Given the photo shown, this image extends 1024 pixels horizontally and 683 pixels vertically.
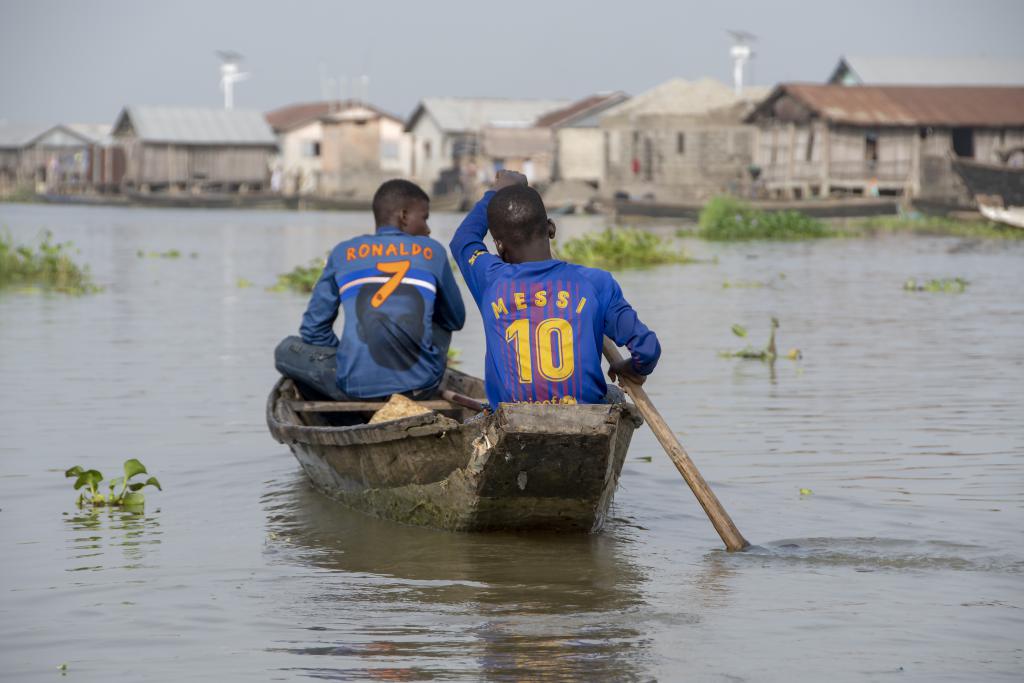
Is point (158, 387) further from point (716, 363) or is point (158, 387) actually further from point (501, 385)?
point (501, 385)

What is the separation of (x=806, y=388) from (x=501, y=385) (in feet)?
16.9

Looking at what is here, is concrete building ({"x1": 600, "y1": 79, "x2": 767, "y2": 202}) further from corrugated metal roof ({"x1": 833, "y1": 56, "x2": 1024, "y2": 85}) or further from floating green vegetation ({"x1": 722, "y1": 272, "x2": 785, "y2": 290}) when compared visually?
floating green vegetation ({"x1": 722, "y1": 272, "x2": 785, "y2": 290})

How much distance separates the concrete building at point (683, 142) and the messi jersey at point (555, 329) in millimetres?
42473

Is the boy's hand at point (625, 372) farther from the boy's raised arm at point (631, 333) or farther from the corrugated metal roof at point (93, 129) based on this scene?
the corrugated metal roof at point (93, 129)

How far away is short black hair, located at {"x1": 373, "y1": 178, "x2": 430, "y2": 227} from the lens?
6.98 m

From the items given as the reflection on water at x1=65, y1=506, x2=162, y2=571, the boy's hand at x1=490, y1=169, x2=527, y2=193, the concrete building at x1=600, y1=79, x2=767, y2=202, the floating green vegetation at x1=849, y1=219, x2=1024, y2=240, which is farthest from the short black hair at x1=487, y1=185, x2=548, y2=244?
the concrete building at x1=600, y1=79, x2=767, y2=202

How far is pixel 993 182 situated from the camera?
35.4m

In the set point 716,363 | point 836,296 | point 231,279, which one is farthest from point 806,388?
point 231,279

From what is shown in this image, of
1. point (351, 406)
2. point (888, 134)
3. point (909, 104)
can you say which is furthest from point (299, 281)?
point (909, 104)

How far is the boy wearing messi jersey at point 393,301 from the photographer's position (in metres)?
6.80

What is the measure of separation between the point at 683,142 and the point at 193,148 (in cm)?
2300

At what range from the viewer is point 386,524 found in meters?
6.48

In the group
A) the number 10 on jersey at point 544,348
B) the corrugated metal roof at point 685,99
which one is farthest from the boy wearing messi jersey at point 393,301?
the corrugated metal roof at point 685,99

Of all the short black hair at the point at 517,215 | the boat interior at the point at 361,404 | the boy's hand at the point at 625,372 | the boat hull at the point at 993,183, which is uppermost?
the boat hull at the point at 993,183
